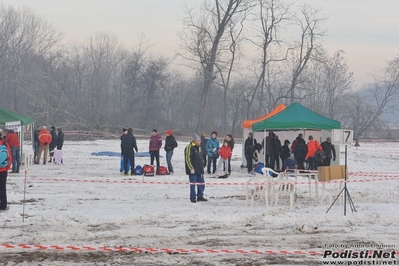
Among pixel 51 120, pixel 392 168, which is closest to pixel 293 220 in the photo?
pixel 392 168

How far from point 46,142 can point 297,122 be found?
11115 mm

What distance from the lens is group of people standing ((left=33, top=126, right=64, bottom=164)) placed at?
25.8 metres

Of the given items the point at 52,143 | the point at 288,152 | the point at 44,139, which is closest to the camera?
the point at 288,152

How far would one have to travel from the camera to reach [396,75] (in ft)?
237

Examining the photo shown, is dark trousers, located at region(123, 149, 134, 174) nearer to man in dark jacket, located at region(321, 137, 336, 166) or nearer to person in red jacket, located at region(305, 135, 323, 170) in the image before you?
person in red jacket, located at region(305, 135, 323, 170)

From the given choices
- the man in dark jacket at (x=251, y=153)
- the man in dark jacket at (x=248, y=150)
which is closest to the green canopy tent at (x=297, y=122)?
the man in dark jacket at (x=251, y=153)

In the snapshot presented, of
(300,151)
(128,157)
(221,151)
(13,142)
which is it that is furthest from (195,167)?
(13,142)

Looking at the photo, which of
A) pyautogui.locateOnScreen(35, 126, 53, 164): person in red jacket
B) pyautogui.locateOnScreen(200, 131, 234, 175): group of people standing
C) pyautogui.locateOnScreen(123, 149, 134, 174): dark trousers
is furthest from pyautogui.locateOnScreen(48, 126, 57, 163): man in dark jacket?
pyautogui.locateOnScreen(200, 131, 234, 175): group of people standing

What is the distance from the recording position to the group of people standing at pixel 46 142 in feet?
84.8

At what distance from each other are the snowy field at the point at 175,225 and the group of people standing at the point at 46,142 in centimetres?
738

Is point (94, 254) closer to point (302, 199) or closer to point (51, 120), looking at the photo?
point (302, 199)

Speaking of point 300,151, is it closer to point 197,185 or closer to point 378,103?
point 197,185

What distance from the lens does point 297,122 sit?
20922 mm

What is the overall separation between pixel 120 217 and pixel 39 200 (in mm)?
3575
